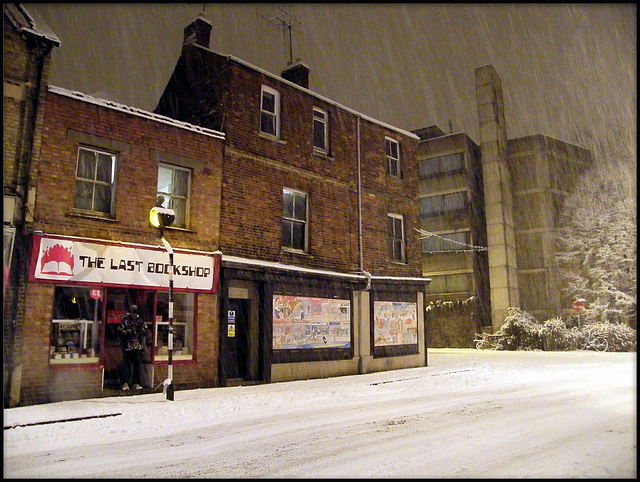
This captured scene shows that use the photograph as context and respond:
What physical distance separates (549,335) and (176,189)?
26.2 meters

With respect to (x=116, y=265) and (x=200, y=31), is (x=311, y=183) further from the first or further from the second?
(x=116, y=265)

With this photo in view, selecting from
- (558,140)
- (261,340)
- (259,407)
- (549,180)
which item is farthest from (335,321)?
(558,140)

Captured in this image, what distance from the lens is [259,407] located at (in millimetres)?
10359

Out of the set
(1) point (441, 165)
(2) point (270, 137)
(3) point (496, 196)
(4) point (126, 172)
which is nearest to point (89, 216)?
(4) point (126, 172)

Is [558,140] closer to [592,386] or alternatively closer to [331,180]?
[331,180]

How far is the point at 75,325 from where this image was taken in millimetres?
11703

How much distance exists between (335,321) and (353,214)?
3.92m

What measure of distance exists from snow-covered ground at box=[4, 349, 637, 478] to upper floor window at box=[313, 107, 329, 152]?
8.74 m

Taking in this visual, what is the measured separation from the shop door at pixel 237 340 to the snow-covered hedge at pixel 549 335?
2258cm

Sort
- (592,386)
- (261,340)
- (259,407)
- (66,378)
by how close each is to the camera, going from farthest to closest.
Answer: (261,340), (592,386), (66,378), (259,407)

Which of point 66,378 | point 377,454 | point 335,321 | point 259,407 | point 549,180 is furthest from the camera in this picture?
point 549,180

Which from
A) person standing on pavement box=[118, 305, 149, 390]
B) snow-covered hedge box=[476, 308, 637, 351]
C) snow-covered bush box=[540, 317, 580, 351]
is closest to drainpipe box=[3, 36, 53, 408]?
person standing on pavement box=[118, 305, 149, 390]

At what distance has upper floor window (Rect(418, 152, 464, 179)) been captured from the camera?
4044 centimetres

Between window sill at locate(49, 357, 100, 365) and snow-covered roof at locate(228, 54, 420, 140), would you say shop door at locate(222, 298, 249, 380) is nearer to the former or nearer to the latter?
window sill at locate(49, 357, 100, 365)
